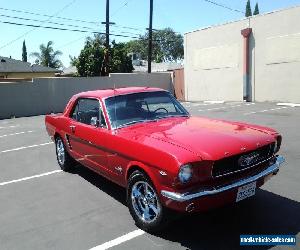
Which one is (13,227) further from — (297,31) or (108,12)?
(108,12)

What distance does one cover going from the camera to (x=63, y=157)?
7.21 metres

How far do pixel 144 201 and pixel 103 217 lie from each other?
2.53ft

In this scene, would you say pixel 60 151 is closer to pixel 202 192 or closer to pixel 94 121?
pixel 94 121

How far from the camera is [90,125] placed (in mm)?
5699

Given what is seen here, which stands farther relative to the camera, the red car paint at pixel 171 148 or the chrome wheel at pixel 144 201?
the chrome wheel at pixel 144 201

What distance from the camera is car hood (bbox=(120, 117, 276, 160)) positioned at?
154 inches

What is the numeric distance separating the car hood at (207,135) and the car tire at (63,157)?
2490 mm

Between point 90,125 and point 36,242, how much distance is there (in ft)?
6.73

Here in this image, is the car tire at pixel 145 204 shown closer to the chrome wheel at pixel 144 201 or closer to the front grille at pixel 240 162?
the chrome wheel at pixel 144 201

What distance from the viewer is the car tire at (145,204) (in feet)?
13.4

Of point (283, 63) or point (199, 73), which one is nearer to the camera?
point (283, 63)

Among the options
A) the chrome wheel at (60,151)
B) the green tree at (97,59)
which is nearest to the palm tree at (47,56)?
the green tree at (97,59)

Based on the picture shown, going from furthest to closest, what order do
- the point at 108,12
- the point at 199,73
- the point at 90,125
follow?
1. the point at 108,12
2. the point at 199,73
3. the point at 90,125

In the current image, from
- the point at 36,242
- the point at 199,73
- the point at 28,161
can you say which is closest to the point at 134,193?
the point at 36,242
